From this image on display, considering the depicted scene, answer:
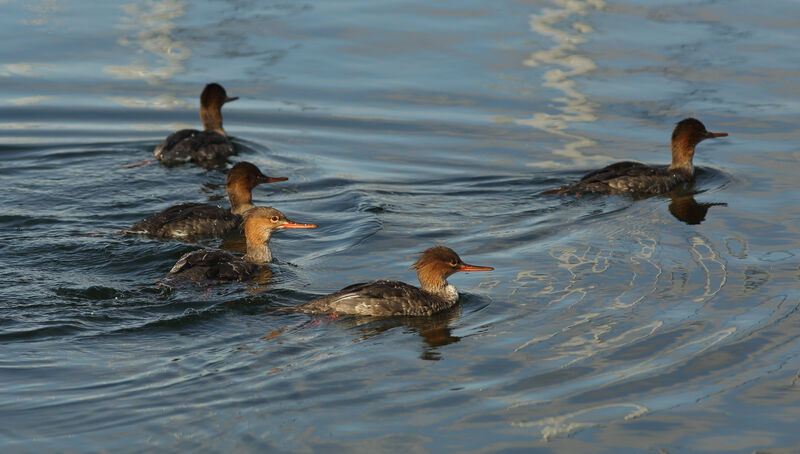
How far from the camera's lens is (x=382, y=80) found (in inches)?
679

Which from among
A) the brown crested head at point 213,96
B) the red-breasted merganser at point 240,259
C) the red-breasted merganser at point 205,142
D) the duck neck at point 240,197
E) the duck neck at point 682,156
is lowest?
the red-breasted merganser at point 240,259

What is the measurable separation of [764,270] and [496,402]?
→ 393cm

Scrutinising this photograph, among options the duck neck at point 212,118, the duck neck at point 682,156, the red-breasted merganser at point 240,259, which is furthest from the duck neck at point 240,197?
the duck neck at point 682,156

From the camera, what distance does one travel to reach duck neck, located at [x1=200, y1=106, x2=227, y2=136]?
50.3ft

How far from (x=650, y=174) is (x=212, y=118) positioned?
6.04 metres

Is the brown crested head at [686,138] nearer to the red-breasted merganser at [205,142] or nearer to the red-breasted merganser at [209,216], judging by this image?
the red-breasted merganser at [209,216]

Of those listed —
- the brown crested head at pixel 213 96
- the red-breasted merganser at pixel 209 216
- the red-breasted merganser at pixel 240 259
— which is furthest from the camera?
the brown crested head at pixel 213 96

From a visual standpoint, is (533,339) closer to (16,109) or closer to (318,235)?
(318,235)

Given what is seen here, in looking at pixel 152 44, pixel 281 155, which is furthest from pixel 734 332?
pixel 152 44

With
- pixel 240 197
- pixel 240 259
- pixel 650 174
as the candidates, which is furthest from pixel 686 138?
pixel 240 259

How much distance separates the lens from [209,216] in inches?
470

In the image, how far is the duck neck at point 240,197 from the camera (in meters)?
12.8

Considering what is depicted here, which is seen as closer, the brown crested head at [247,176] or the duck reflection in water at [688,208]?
the duck reflection in water at [688,208]

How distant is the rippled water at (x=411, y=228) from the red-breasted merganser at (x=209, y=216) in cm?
27
